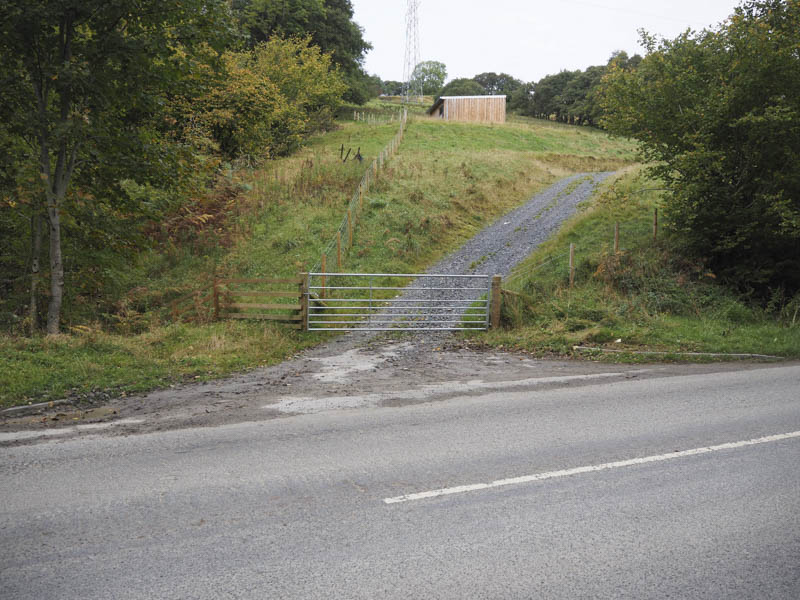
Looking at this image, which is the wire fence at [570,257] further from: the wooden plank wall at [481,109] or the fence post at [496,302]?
Answer: the wooden plank wall at [481,109]

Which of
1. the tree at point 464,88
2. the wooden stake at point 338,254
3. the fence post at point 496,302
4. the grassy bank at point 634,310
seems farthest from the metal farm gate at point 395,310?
the tree at point 464,88

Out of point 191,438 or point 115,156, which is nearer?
point 191,438

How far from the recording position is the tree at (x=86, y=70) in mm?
10016

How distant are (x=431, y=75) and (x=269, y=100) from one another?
119237 mm

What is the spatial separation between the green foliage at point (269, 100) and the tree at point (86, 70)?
76.7 inches

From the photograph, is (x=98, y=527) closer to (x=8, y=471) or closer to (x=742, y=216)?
(x=8, y=471)

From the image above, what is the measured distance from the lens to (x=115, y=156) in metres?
11.3

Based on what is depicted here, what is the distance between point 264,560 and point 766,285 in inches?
634

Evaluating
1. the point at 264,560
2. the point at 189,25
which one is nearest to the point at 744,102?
the point at 189,25

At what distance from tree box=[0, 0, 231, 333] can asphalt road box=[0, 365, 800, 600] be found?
732cm

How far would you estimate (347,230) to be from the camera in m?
21.3

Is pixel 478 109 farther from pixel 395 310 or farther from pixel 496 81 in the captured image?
pixel 496 81

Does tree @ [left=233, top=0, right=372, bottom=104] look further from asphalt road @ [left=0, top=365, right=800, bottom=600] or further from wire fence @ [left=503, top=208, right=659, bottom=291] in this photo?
asphalt road @ [left=0, top=365, right=800, bottom=600]

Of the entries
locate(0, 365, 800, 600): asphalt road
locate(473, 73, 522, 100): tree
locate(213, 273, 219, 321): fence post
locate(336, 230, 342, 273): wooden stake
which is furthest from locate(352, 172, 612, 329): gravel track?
locate(473, 73, 522, 100): tree
